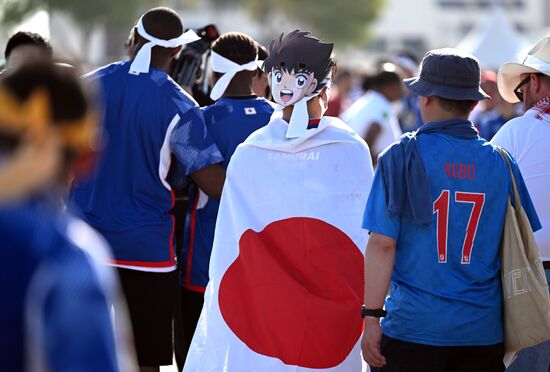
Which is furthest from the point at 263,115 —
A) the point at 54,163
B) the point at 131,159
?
the point at 54,163

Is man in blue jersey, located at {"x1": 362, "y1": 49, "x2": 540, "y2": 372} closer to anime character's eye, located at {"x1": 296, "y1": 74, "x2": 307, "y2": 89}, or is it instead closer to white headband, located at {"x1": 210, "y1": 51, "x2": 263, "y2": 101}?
anime character's eye, located at {"x1": 296, "y1": 74, "x2": 307, "y2": 89}

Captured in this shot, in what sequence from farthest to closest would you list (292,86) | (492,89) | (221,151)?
1. (492,89)
2. (221,151)
3. (292,86)

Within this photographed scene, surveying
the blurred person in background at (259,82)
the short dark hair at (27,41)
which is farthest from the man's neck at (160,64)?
the short dark hair at (27,41)

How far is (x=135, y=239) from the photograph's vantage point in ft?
19.2

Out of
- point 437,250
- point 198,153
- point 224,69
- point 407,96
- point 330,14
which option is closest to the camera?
point 437,250

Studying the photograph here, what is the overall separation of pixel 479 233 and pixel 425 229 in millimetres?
228

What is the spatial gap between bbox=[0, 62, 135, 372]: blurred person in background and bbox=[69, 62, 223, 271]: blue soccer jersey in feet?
11.2

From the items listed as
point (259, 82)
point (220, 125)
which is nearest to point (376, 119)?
point (259, 82)

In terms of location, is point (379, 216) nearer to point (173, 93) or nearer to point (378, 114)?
point (173, 93)

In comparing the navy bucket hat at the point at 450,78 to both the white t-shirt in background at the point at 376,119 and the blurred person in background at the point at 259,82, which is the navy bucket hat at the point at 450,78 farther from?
the white t-shirt in background at the point at 376,119

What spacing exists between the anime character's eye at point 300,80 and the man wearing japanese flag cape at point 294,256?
0.37 feet

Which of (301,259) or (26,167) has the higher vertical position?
(26,167)

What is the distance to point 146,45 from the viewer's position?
5992mm

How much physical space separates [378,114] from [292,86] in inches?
240
